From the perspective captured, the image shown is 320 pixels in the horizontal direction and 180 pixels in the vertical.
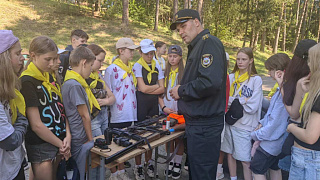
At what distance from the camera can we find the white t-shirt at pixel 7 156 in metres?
1.74

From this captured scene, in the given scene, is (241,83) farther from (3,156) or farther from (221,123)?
(3,156)

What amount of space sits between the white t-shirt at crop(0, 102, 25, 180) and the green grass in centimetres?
1465

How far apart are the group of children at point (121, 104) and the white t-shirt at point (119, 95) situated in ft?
0.05

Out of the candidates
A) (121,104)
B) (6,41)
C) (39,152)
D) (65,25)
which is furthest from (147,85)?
(65,25)

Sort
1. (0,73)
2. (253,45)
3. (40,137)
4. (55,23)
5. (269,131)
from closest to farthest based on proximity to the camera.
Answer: (0,73)
(40,137)
(269,131)
(55,23)
(253,45)

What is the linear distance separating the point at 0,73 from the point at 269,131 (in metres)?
2.89

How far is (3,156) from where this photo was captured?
1.83m

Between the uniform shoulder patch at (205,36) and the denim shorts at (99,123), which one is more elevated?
the uniform shoulder patch at (205,36)

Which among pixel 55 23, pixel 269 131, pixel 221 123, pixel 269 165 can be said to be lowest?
pixel 269 165

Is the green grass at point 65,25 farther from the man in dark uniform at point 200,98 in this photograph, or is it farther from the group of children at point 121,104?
the man in dark uniform at point 200,98

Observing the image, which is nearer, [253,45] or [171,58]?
[171,58]

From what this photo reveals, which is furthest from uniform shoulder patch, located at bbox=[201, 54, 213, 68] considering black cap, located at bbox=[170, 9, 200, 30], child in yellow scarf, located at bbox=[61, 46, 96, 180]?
child in yellow scarf, located at bbox=[61, 46, 96, 180]

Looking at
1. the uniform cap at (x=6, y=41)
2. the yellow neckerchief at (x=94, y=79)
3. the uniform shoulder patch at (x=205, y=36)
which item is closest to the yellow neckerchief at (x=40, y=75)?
the uniform cap at (x=6, y=41)

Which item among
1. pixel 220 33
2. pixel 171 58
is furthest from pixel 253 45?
pixel 171 58
